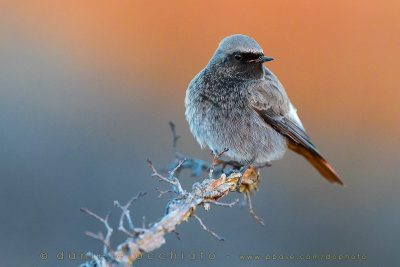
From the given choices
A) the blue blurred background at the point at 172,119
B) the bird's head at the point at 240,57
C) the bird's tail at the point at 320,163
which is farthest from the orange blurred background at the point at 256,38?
the bird's head at the point at 240,57

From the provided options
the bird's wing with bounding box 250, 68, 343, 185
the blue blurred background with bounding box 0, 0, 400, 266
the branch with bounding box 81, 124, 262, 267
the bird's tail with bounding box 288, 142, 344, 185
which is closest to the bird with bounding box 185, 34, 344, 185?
the bird's wing with bounding box 250, 68, 343, 185

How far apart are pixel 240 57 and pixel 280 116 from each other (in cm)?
82

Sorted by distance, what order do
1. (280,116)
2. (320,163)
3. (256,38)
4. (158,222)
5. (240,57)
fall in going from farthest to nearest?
(256,38), (320,163), (280,116), (240,57), (158,222)

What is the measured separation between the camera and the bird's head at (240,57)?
427cm

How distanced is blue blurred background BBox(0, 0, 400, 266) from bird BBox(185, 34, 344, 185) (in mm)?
1389

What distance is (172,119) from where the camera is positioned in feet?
21.4

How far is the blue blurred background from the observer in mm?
5508

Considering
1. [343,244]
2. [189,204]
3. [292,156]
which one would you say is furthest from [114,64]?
[189,204]

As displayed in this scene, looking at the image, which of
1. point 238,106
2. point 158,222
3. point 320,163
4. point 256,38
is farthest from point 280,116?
point 158,222

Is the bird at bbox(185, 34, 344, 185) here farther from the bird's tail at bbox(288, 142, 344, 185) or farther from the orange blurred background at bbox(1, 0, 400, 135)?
the orange blurred background at bbox(1, 0, 400, 135)

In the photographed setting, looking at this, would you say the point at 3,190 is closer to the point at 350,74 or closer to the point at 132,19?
the point at 132,19

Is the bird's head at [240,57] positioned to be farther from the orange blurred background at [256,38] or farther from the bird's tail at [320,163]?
the orange blurred background at [256,38]

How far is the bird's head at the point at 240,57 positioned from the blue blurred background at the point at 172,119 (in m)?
1.86

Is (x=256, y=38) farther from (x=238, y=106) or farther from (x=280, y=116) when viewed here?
(x=238, y=106)
